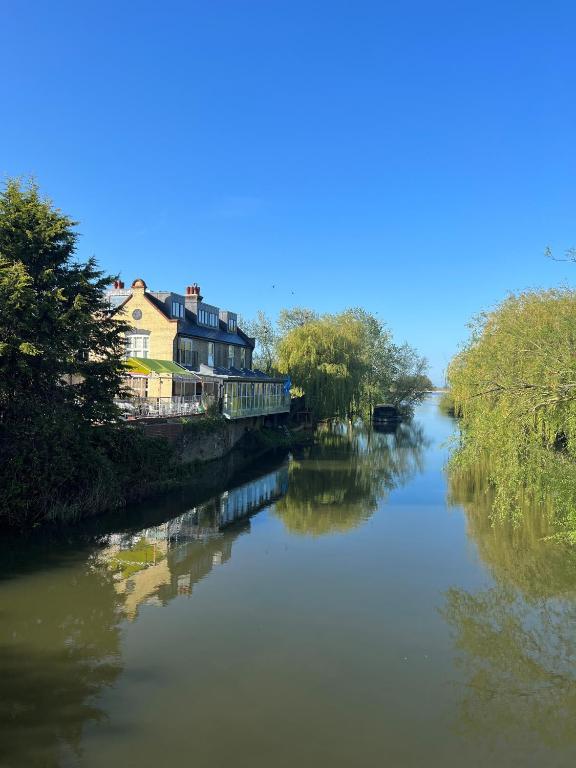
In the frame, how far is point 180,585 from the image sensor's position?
41.4 ft

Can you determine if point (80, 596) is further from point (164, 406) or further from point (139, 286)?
point (139, 286)

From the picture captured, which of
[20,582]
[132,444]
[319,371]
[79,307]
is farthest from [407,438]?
[20,582]

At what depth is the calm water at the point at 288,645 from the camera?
717 centimetres

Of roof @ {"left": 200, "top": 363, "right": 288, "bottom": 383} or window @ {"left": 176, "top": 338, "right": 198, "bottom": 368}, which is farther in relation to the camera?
window @ {"left": 176, "top": 338, "right": 198, "bottom": 368}

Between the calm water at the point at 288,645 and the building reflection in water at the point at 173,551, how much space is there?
0.26 ft

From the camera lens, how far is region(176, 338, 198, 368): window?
35656 mm

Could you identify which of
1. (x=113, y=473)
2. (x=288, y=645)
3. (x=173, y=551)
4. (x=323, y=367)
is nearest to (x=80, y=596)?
(x=173, y=551)

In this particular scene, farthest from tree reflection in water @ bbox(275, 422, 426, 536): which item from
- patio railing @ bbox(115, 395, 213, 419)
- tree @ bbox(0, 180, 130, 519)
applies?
tree @ bbox(0, 180, 130, 519)

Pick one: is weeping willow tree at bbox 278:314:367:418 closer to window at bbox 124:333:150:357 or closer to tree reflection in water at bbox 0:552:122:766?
window at bbox 124:333:150:357

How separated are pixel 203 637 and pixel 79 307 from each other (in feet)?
33.6

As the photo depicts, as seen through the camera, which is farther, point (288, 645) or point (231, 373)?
point (231, 373)

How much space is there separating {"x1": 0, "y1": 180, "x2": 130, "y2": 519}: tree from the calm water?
73.3 inches

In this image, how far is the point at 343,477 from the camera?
27469mm

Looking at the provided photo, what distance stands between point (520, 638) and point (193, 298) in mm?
34248
